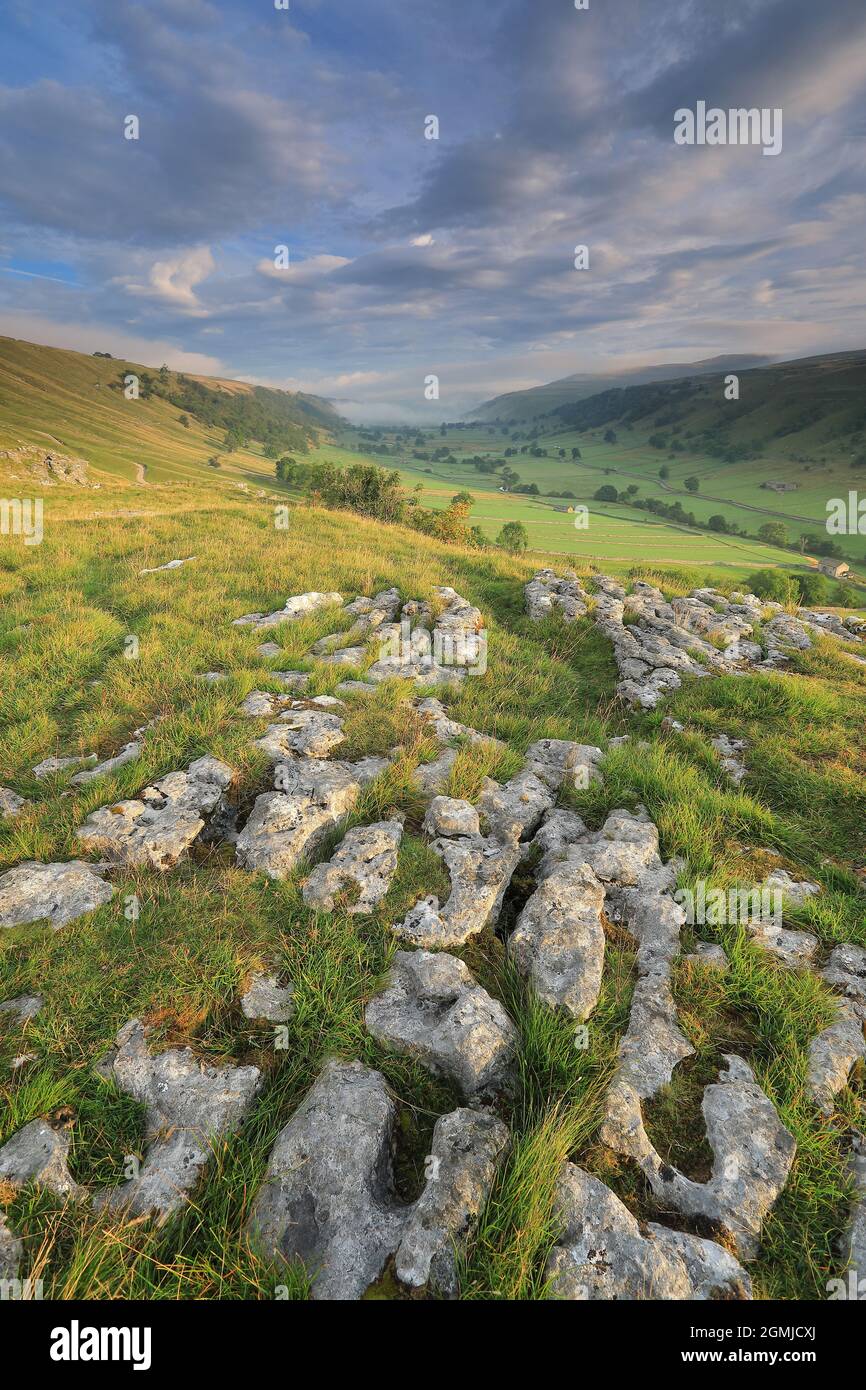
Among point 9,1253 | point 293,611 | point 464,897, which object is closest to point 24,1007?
point 9,1253

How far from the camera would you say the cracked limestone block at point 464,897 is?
4910mm

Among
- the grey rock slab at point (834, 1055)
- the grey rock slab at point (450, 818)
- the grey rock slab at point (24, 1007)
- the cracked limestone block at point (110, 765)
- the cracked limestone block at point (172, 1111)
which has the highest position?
the cracked limestone block at point (110, 765)

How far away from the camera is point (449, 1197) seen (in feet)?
10.0

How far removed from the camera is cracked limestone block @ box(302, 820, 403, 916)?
509cm

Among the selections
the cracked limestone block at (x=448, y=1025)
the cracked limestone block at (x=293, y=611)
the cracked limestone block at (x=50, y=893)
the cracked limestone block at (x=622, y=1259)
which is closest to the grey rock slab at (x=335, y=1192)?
the cracked limestone block at (x=448, y=1025)

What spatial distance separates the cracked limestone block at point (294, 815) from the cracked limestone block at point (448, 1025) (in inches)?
69.5

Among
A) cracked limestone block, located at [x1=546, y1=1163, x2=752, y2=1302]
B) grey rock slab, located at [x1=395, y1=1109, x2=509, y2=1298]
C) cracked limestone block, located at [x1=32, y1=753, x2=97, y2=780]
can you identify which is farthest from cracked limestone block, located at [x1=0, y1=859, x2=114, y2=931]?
cracked limestone block, located at [x1=546, y1=1163, x2=752, y2=1302]

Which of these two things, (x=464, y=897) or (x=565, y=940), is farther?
(x=464, y=897)

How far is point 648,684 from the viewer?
10.8 m

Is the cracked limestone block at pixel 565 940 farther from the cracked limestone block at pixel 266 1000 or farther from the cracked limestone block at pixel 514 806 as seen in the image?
the cracked limestone block at pixel 266 1000

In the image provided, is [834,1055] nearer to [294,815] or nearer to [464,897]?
[464,897]

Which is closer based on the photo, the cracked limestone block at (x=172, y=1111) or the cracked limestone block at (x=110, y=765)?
the cracked limestone block at (x=172, y=1111)

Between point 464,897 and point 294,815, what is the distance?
6.91 feet

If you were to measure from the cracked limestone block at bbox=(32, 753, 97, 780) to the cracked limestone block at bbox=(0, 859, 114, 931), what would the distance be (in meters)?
1.84
